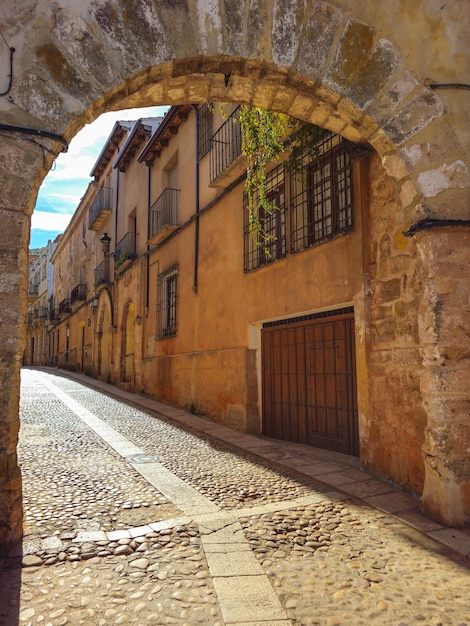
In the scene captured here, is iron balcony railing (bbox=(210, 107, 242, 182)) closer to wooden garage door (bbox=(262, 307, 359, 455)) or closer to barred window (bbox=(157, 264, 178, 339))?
barred window (bbox=(157, 264, 178, 339))

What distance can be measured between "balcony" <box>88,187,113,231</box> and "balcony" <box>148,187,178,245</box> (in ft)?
19.6

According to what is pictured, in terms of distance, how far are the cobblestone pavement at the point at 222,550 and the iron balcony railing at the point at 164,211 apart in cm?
739

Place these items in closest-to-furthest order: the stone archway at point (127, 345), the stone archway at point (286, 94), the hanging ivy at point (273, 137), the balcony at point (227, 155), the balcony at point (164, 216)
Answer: the stone archway at point (286, 94)
the hanging ivy at point (273, 137)
the balcony at point (227, 155)
the balcony at point (164, 216)
the stone archway at point (127, 345)

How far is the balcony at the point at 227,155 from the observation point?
782 cm

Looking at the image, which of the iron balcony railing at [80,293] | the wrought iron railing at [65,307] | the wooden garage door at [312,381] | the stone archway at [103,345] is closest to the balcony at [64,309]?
the wrought iron railing at [65,307]

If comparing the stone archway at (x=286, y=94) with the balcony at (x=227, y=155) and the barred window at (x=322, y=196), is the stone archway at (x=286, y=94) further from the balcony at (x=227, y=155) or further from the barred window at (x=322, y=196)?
the balcony at (x=227, y=155)

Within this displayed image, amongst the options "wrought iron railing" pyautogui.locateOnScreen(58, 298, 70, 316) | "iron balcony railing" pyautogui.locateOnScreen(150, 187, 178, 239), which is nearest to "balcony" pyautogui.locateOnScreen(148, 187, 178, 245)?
"iron balcony railing" pyautogui.locateOnScreen(150, 187, 178, 239)

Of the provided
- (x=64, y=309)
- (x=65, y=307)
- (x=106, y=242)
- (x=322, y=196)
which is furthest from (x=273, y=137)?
(x=64, y=309)

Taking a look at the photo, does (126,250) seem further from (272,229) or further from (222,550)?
(222,550)

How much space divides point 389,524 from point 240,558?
125cm

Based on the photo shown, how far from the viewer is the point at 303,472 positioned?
4.76 m

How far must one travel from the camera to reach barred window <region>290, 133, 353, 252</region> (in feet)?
18.5

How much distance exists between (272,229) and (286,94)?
3.38 meters

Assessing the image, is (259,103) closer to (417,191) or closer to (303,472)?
(417,191)
